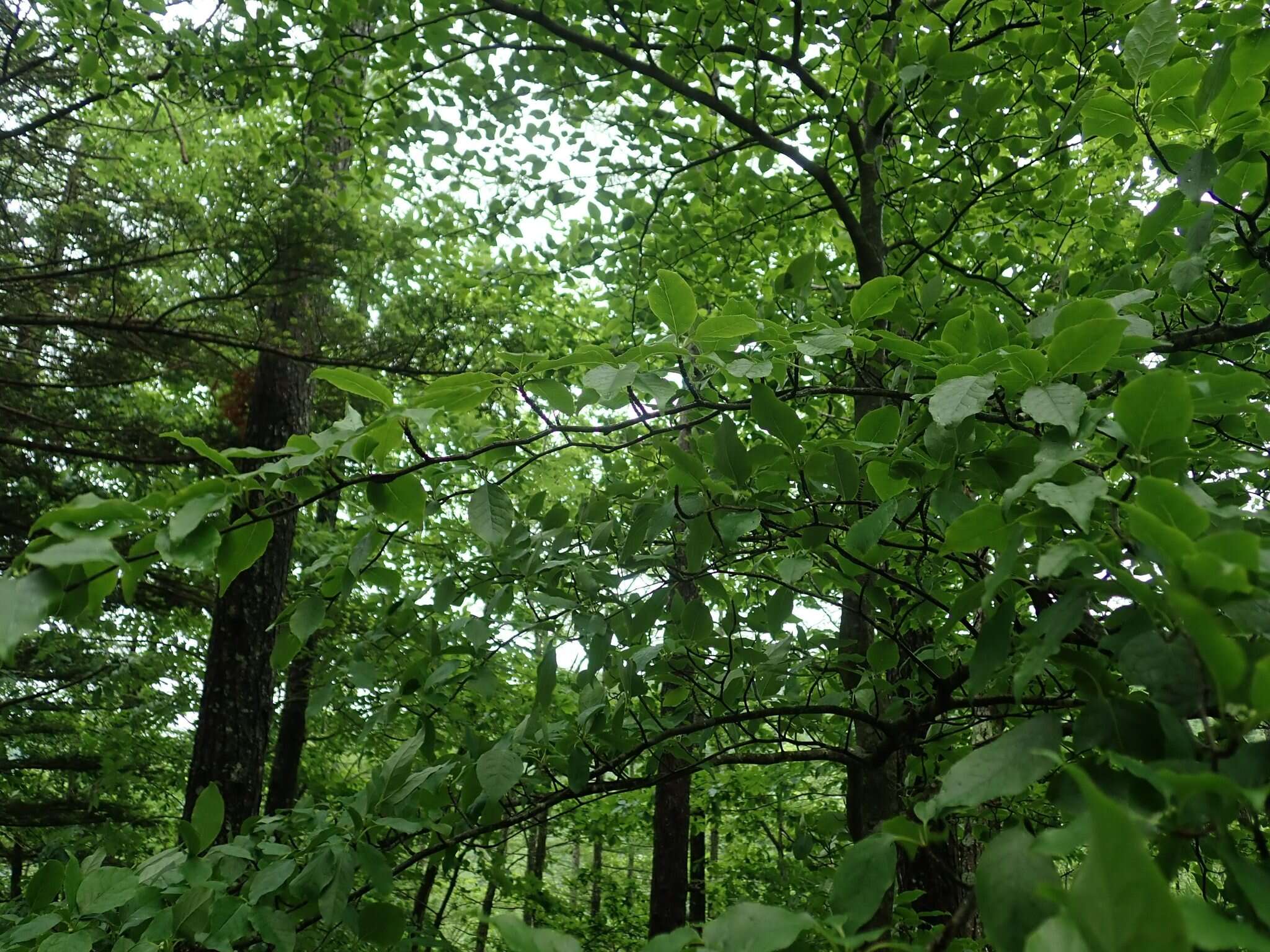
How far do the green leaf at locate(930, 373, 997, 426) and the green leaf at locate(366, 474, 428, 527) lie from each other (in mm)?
651

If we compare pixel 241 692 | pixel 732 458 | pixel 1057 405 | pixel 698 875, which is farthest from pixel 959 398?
pixel 698 875

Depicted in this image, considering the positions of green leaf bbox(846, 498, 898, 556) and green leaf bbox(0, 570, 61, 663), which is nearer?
green leaf bbox(0, 570, 61, 663)

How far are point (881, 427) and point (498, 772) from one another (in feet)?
2.77

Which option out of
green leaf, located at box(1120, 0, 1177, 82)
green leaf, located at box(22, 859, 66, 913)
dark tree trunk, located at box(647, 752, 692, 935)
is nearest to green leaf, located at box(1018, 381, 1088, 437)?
green leaf, located at box(1120, 0, 1177, 82)

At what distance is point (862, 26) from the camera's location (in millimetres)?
2711

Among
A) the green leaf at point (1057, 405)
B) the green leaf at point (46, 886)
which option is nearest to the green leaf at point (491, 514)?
the green leaf at point (1057, 405)

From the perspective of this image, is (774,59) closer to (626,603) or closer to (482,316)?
(626,603)

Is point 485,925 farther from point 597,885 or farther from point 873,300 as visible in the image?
point 873,300

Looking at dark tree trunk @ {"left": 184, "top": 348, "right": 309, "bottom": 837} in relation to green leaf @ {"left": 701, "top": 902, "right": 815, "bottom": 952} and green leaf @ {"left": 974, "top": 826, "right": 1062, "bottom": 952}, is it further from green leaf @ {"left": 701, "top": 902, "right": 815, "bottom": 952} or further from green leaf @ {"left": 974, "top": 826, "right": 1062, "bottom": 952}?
green leaf @ {"left": 974, "top": 826, "right": 1062, "bottom": 952}

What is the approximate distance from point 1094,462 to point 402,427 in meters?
0.83

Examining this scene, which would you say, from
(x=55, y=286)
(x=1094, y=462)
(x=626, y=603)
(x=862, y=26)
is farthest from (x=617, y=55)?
(x=55, y=286)

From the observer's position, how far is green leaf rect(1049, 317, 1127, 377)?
825 mm

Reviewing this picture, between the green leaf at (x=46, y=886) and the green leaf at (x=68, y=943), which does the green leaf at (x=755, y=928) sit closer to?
the green leaf at (x=68, y=943)

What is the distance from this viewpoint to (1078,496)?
67 centimetres
